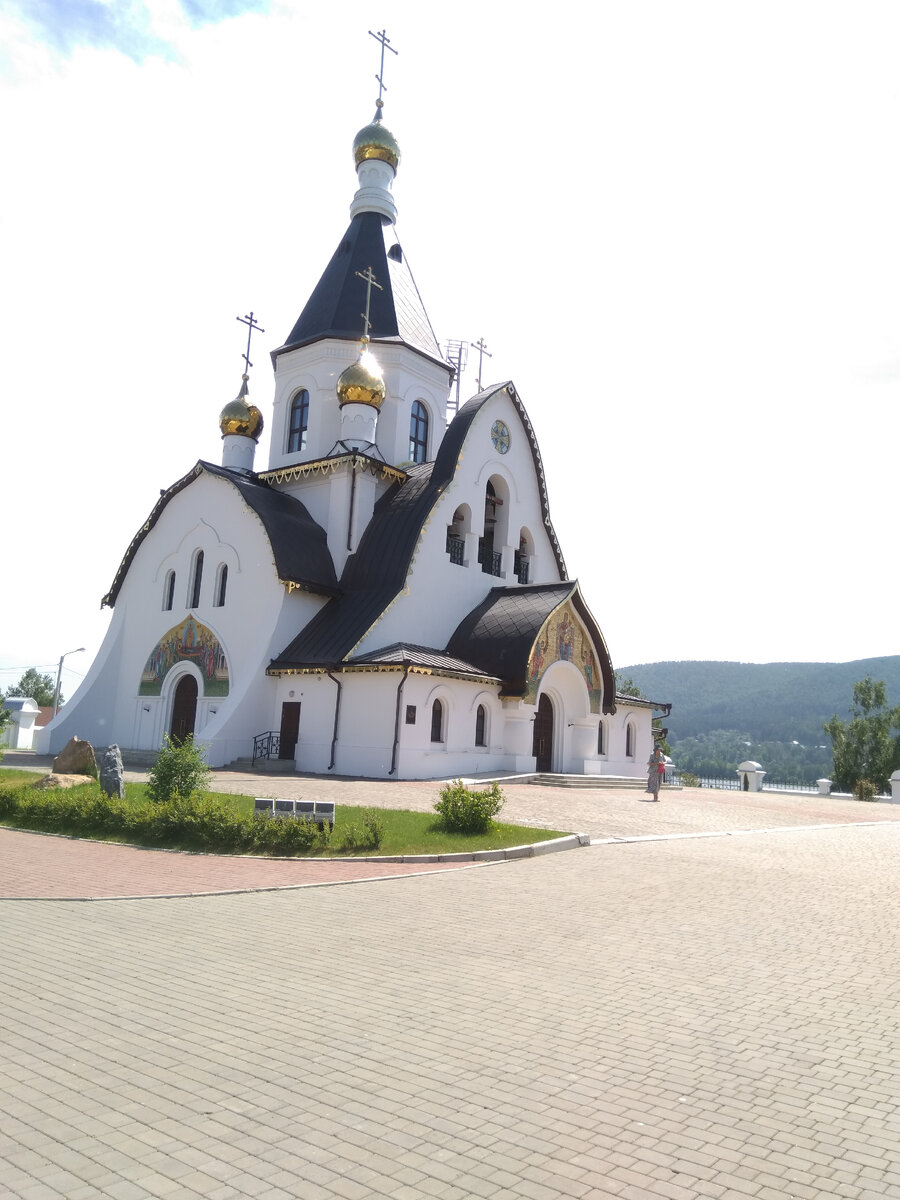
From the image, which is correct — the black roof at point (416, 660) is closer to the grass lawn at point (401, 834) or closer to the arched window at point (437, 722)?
the arched window at point (437, 722)

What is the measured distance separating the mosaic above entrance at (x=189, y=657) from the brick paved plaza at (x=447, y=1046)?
15.8 metres

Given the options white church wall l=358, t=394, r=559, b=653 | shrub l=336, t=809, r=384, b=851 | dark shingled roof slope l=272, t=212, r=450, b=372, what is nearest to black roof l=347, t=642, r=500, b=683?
white church wall l=358, t=394, r=559, b=653

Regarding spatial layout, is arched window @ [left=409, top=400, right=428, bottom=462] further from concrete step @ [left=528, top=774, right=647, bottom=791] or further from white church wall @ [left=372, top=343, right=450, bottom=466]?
concrete step @ [left=528, top=774, right=647, bottom=791]

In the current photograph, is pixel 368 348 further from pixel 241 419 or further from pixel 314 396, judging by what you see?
pixel 241 419

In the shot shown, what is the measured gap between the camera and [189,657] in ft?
79.9

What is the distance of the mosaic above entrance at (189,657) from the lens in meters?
23.4

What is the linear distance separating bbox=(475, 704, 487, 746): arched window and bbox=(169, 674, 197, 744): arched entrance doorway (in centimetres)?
767

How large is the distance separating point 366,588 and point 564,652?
5.28m

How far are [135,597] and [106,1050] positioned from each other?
24322mm

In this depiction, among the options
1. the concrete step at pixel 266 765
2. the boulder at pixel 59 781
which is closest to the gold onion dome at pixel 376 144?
the concrete step at pixel 266 765

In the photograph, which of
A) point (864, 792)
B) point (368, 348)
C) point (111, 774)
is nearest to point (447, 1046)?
point (111, 774)

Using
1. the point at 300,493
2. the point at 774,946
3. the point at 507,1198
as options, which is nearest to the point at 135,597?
the point at 300,493

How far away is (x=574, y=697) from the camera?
24.6 metres

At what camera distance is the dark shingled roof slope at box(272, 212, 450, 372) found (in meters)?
27.6
